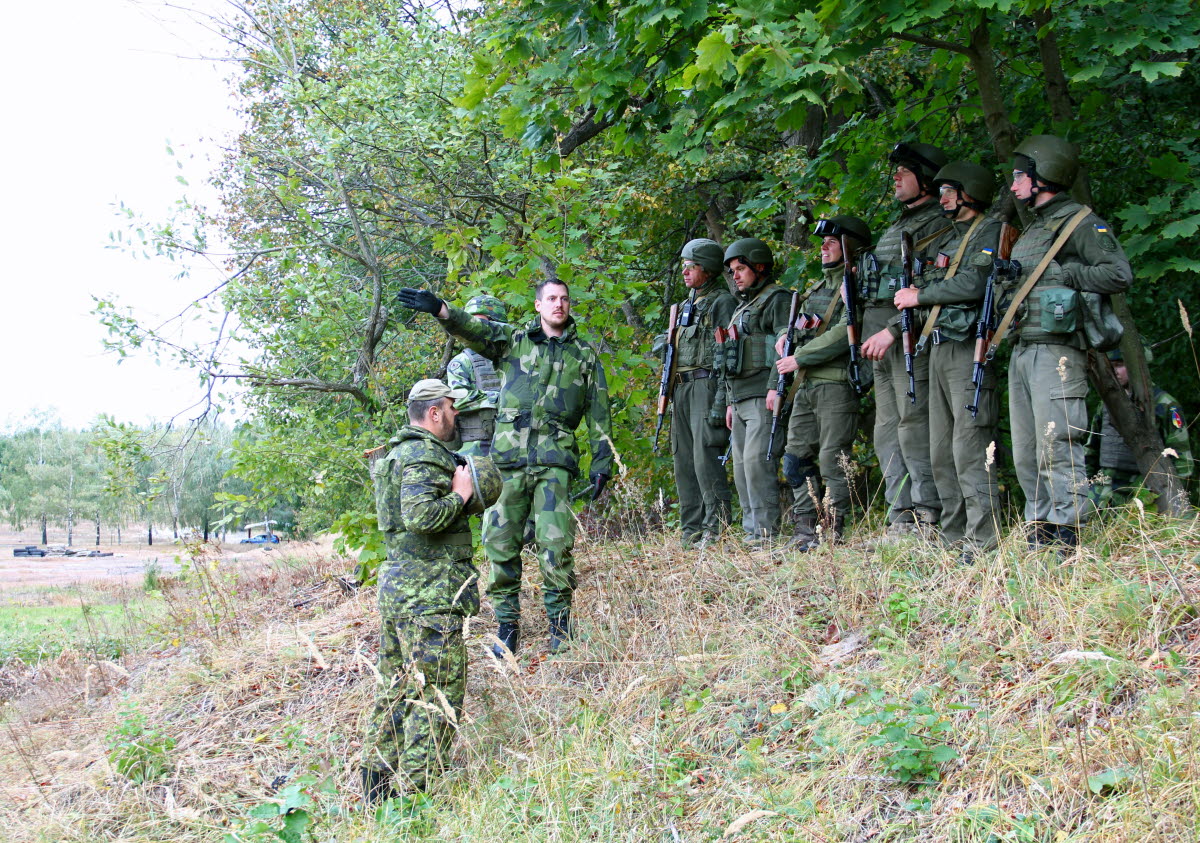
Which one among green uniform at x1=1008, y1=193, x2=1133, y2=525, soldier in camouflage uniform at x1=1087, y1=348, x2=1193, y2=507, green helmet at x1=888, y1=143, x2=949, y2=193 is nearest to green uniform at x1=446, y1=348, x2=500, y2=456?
green helmet at x1=888, y1=143, x2=949, y2=193

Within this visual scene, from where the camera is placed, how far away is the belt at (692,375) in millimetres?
→ 7199

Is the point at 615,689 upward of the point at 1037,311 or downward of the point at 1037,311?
downward

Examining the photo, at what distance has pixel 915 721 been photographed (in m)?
3.60

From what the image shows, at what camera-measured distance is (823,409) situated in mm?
6480

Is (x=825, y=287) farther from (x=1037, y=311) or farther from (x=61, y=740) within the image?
(x=61, y=740)

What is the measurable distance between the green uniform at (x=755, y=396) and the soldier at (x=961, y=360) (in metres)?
1.28

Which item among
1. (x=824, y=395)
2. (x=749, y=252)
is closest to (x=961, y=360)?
(x=824, y=395)

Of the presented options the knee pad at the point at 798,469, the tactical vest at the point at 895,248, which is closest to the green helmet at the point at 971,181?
the tactical vest at the point at 895,248

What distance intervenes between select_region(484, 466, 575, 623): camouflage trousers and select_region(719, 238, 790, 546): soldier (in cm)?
148

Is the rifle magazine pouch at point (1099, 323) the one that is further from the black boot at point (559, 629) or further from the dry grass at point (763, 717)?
the black boot at point (559, 629)

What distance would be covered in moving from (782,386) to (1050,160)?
7.10 ft

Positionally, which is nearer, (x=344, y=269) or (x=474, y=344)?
(x=474, y=344)

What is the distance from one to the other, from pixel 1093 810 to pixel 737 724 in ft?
4.92


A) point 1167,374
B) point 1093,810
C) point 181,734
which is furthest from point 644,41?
point 1167,374
